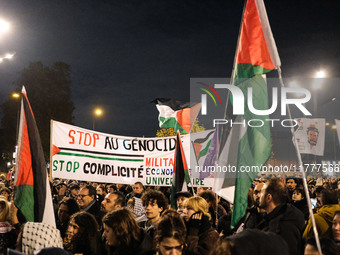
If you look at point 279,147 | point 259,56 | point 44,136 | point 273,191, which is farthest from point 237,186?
point 279,147

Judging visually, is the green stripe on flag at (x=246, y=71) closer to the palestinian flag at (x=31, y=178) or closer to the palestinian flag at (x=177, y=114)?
the palestinian flag at (x=31, y=178)

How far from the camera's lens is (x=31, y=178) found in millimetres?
4535

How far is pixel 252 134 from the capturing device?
158 inches

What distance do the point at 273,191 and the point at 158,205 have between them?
1804 mm

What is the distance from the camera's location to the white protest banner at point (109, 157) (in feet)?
28.8

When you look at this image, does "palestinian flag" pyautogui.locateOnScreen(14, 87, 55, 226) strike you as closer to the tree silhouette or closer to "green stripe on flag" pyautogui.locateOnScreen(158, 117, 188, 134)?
"green stripe on flag" pyautogui.locateOnScreen(158, 117, 188, 134)

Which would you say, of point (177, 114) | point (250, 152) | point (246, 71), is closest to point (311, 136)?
point (177, 114)

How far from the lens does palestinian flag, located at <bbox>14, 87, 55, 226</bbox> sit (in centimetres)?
437

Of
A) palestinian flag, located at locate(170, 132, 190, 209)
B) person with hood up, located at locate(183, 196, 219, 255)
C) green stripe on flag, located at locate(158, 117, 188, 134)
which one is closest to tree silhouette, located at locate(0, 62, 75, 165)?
green stripe on flag, located at locate(158, 117, 188, 134)

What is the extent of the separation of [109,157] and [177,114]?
4.98 m

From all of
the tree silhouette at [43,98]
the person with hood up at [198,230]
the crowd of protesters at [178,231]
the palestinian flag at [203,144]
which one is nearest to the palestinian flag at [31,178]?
the crowd of protesters at [178,231]

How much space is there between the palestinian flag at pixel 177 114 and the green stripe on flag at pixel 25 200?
9.41 metres

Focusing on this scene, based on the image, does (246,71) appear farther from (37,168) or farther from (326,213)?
(37,168)

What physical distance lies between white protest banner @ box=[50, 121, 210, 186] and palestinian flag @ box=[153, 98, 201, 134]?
126 inches
